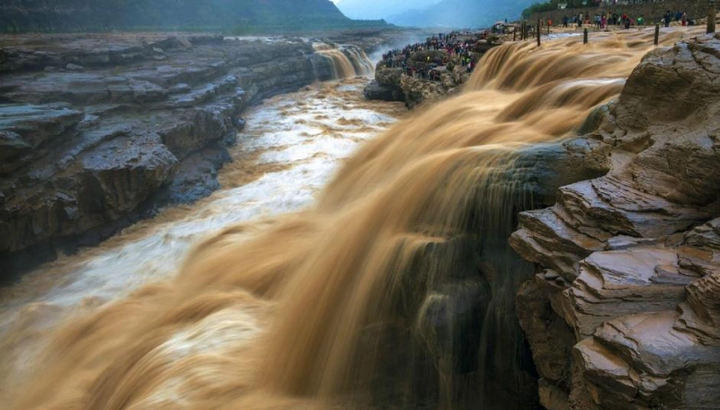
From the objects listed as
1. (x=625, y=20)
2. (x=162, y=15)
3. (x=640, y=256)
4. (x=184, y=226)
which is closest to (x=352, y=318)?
(x=640, y=256)

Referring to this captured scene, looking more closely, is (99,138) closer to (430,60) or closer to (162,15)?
(430,60)

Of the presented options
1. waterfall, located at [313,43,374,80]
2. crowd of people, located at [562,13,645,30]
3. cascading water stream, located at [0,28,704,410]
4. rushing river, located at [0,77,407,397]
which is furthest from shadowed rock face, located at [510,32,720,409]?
waterfall, located at [313,43,374,80]

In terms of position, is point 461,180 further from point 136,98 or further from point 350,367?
point 136,98

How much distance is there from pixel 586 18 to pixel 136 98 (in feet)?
73.0

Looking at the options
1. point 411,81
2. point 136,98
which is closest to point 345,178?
point 136,98

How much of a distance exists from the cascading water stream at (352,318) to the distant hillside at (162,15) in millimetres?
35337

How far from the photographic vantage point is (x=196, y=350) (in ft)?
17.9

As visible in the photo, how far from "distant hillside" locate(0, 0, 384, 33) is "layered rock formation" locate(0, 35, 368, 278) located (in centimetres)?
2204

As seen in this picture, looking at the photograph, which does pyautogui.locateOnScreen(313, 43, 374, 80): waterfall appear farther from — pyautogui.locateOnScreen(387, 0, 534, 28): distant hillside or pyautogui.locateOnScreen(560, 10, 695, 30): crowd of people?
pyautogui.locateOnScreen(387, 0, 534, 28): distant hillside

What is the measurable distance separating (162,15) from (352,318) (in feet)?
193

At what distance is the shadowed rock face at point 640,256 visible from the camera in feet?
8.67

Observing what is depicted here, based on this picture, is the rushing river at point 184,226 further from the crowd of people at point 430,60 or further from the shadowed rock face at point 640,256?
the shadowed rock face at point 640,256

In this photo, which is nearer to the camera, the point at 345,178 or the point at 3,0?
the point at 345,178

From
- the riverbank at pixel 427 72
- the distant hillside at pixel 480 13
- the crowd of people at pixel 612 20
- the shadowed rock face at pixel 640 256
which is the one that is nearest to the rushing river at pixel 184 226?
the riverbank at pixel 427 72
